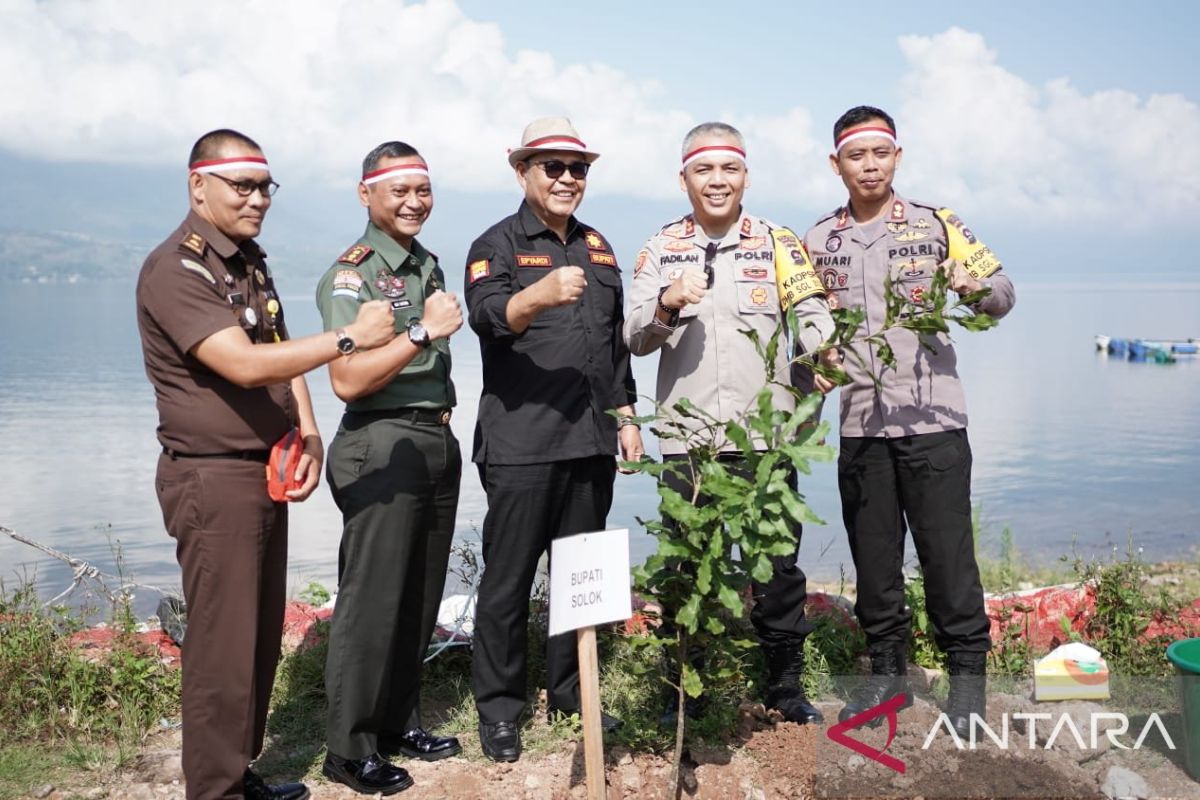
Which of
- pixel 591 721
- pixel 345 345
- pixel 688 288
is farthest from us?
pixel 688 288

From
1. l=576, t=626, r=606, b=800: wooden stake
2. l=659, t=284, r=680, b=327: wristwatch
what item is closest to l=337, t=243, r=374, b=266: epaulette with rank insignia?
l=659, t=284, r=680, b=327: wristwatch

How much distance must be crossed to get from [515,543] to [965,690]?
1.94 m

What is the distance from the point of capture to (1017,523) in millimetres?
14430

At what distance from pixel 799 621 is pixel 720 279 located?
149 centimetres

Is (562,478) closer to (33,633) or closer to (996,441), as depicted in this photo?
(33,633)

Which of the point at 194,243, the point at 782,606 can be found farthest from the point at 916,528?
the point at 194,243

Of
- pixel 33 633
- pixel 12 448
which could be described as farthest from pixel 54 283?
pixel 33 633

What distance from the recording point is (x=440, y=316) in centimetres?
350

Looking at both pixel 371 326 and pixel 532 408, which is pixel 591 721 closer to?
pixel 532 408

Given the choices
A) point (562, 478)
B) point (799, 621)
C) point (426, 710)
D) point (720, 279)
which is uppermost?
point (720, 279)

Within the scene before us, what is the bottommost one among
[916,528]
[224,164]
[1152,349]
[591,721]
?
[1152,349]

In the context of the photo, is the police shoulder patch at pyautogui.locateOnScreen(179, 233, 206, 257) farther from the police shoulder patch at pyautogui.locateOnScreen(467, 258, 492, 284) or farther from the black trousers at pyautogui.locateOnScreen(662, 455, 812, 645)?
the black trousers at pyautogui.locateOnScreen(662, 455, 812, 645)

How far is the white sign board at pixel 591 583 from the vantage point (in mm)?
3453

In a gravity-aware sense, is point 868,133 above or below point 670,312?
above
